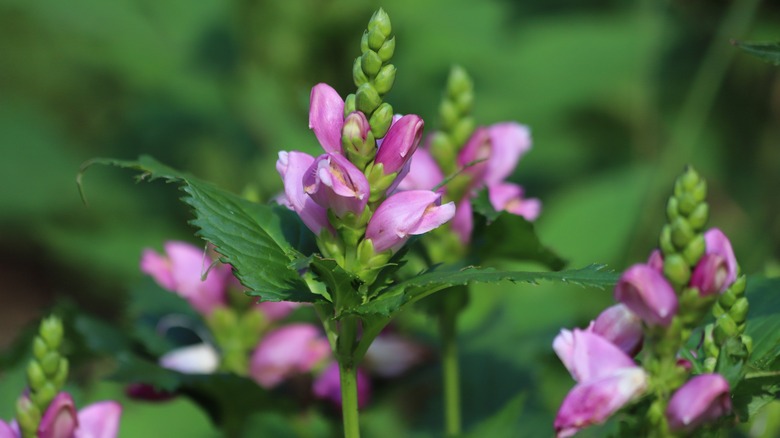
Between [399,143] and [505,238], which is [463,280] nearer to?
[399,143]

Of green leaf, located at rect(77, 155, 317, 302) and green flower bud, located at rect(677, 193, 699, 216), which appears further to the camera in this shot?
green leaf, located at rect(77, 155, 317, 302)

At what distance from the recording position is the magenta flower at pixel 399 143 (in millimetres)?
893

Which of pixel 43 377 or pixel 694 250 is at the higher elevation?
pixel 694 250

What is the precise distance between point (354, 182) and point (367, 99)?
0.07 m

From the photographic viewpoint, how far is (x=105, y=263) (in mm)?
2969

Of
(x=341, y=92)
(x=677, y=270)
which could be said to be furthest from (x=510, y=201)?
(x=341, y=92)

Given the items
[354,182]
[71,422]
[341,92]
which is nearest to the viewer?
[354,182]

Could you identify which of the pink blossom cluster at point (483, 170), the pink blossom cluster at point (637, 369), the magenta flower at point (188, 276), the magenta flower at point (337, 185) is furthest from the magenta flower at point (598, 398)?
the magenta flower at point (188, 276)

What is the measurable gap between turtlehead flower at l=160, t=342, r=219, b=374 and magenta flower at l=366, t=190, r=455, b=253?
475 millimetres

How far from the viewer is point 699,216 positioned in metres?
0.80

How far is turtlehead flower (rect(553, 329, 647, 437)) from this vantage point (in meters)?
0.80

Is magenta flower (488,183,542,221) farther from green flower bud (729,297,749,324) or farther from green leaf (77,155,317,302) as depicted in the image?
green flower bud (729,297,749,324)

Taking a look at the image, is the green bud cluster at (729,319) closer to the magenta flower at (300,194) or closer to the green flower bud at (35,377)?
the magenta flower at (300,194)

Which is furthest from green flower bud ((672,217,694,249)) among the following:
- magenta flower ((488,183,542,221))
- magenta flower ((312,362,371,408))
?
magenta flower ((312,362,371,408))
